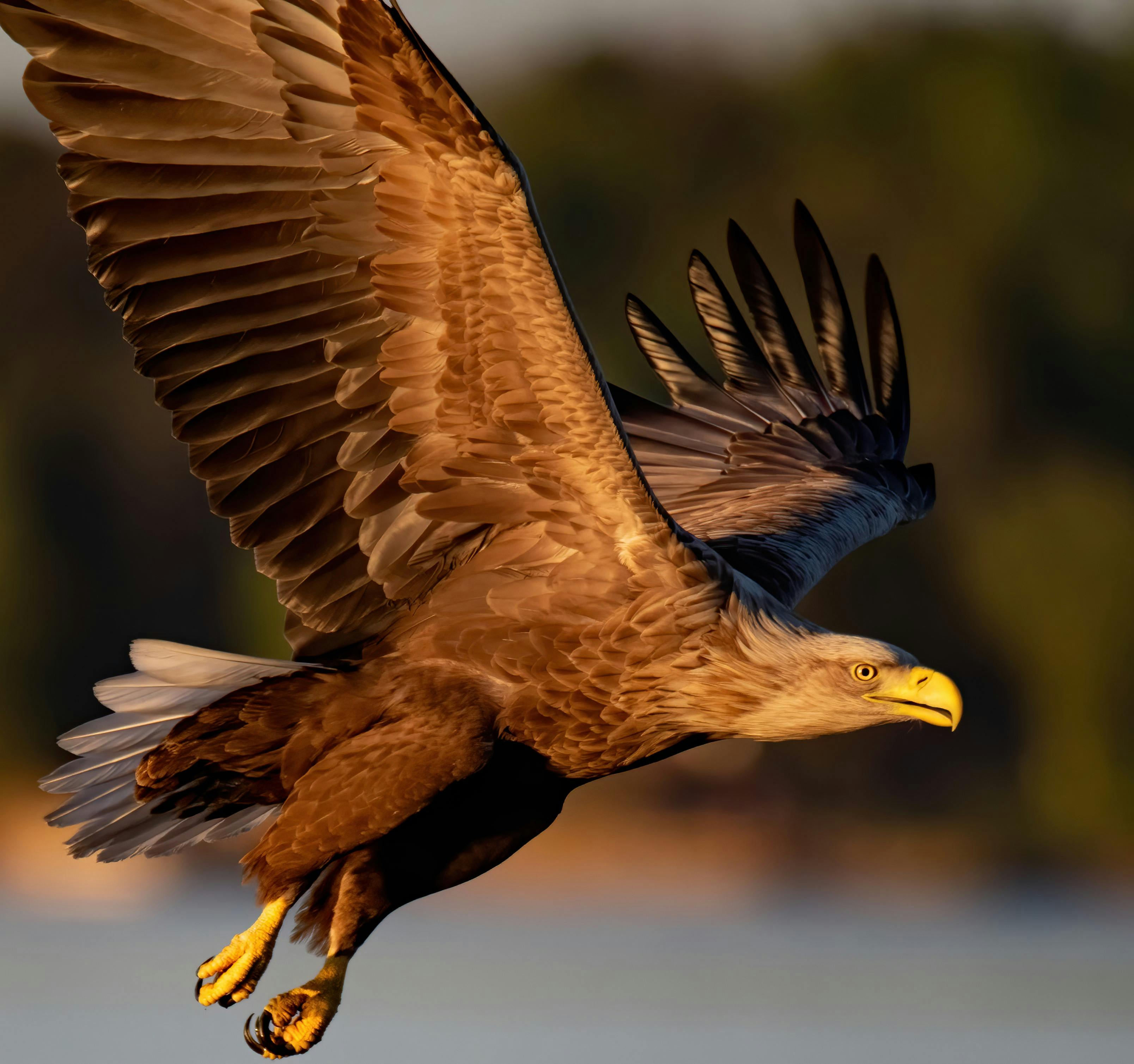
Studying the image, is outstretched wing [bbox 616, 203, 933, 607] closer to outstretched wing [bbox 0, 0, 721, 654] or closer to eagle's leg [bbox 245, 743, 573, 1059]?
eagle's leg [bbox 245, 743, 573, 1059]

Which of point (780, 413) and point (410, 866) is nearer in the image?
point (410, 866)

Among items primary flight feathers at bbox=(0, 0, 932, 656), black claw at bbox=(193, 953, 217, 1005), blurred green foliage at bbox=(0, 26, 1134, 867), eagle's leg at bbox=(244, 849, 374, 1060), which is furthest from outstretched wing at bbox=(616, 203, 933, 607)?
blurred green foliage at bbox=(0, 26, 1134, 867)

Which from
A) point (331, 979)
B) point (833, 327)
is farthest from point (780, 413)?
point (331, 979)

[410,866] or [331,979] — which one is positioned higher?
[410,866]

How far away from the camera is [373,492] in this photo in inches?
214

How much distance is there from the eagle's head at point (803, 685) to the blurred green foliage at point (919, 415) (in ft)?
57.8

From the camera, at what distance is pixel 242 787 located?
563 cm

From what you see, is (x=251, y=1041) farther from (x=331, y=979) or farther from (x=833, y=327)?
(x=833, y=327)

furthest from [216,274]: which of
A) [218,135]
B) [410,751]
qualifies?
[410,751]

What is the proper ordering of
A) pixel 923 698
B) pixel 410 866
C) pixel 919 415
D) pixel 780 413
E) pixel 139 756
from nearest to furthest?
pixel 923 698, pixel 410 866, pixel 139 756, pixel 780 413, pixel 919 415

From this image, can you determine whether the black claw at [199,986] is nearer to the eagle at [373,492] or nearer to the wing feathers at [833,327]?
the eagle at [373,492]

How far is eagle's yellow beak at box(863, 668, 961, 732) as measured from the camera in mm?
5340

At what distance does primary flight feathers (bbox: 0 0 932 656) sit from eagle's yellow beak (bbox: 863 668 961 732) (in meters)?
0.62

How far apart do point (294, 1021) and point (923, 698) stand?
1.95m
